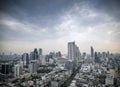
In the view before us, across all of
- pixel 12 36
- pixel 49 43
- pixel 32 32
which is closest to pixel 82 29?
pixel 49 43

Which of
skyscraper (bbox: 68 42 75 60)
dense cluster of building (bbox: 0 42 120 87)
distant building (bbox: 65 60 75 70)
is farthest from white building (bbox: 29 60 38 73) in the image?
distant building (bbox: 65 60 75 70)

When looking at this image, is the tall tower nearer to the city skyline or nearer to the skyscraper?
the skyscraper

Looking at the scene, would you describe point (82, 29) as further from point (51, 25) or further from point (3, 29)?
point (3, 29)

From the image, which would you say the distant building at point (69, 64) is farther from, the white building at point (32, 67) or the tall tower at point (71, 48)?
the white building at point (32, 67)

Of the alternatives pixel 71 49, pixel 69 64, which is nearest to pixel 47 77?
pixel 71 49

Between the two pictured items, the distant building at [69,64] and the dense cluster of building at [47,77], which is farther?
the distant building at [69,64]

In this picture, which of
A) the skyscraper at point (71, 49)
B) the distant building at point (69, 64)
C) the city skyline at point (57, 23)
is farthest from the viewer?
the distant building at point (69, 64)

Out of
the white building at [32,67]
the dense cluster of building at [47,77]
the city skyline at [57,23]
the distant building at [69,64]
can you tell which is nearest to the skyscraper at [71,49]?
the dense cluster of building at [47,77]

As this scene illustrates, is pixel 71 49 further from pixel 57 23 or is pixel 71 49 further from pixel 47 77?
pixel 57 23

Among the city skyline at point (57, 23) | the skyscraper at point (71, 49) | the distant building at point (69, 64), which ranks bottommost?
the distant building at point (69, 64)
